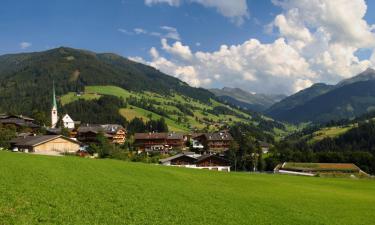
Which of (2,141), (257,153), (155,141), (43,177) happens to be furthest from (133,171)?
(155,141)

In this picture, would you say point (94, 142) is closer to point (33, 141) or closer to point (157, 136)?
point (33, 141)

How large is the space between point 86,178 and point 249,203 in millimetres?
17230

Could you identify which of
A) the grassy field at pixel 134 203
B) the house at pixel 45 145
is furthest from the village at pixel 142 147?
the grassy field at pixel 134 203

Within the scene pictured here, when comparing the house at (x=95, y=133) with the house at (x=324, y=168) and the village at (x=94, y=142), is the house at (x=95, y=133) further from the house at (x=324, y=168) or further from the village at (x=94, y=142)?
the house at (x=324, y=168)

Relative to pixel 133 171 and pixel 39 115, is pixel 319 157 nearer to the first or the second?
pixel 133 171

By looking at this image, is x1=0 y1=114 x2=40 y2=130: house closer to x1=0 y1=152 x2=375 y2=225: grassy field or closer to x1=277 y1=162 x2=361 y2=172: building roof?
x1=277 y1=162 x2=361 y2=172: building roof

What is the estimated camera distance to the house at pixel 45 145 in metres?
100

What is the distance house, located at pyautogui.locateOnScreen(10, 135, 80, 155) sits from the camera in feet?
329

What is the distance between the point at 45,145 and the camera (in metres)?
102

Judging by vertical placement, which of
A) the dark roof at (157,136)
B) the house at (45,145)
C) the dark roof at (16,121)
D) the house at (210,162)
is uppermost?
the dark roof at (16,121)

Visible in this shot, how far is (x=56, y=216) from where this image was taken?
24.3 meters

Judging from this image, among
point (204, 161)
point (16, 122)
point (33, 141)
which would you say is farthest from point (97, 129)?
point (33, 141)

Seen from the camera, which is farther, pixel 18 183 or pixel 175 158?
pixel 175 158

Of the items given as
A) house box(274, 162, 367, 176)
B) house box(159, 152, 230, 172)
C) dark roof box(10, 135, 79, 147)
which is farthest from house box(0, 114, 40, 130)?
house box(274, 162, 367, 176)
